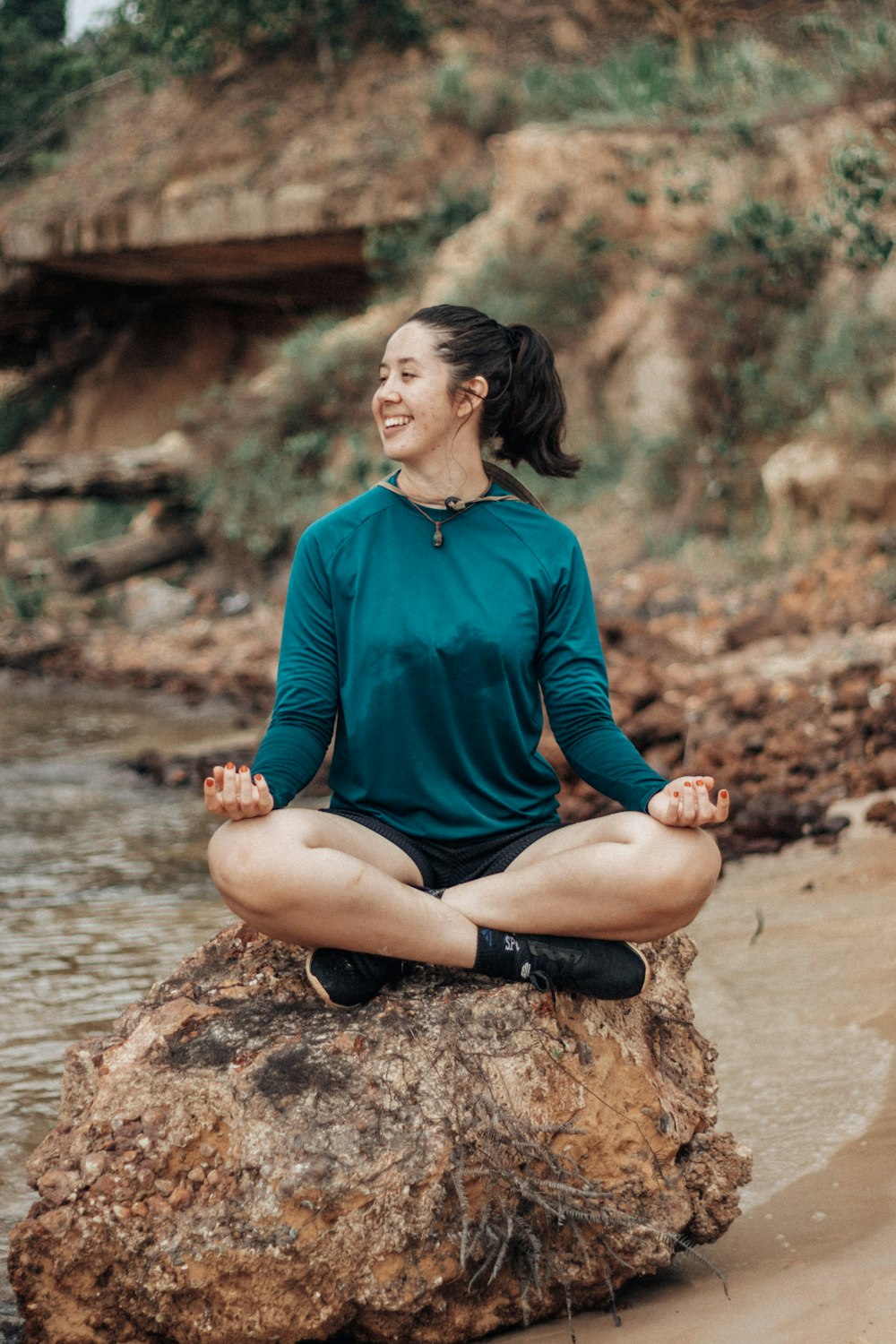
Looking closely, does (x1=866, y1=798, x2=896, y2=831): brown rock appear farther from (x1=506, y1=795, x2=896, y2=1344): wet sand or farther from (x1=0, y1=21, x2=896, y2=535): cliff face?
(x1=0, y1=21, x2=896, y2=535): cliff face

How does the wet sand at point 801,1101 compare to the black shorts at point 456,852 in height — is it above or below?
below

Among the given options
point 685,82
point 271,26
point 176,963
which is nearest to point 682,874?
point 176,963

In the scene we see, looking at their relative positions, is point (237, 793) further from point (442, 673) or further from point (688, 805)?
point (688, 805)

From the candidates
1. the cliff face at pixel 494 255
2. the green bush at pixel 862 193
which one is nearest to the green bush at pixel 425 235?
the cliff face at pixel 494 255

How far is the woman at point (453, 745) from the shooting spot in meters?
2.56

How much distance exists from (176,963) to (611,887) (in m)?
2.53

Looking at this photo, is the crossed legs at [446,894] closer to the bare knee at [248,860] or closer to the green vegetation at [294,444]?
the bare knee at [248,860]

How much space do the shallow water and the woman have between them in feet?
2.91

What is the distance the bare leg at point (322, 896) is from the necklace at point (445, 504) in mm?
736

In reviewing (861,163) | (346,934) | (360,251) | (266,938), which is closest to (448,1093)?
(346,934)

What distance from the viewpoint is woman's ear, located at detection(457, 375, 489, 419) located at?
10.2 ft

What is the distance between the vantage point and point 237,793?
8.14 feet

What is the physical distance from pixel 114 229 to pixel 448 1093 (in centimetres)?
1702

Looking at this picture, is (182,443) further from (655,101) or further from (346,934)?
(346,934)
